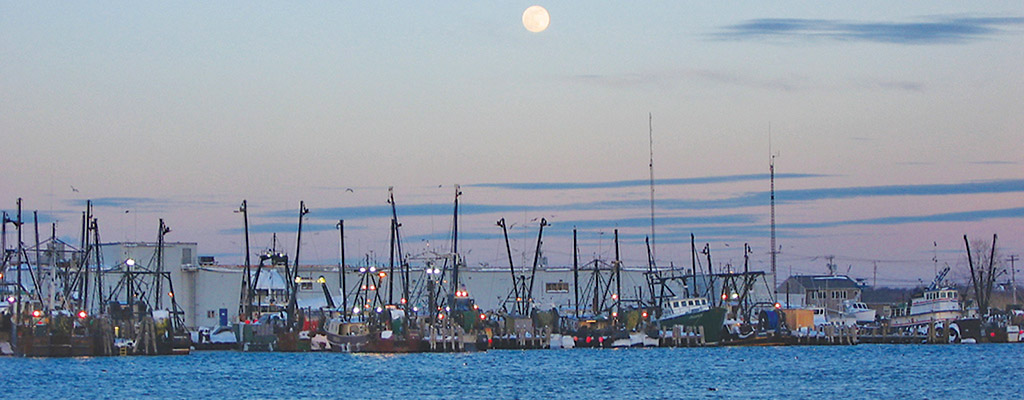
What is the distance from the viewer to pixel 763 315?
408 ft

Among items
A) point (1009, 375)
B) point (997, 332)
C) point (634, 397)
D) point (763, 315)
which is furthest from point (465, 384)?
point (997, 332)

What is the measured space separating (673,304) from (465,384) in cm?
4430

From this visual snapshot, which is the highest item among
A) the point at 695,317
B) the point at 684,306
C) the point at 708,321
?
the point at 684,306

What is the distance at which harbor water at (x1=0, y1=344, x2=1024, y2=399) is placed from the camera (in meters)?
69.2

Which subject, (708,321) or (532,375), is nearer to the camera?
(532,375)

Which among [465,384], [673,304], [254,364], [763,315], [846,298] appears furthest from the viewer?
[846,298]

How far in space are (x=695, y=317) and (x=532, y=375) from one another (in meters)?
34.4

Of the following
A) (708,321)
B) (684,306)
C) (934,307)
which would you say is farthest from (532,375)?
(934,307)

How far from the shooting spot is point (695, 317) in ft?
370

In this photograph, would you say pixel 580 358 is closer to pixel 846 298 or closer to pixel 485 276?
pixel 485 276

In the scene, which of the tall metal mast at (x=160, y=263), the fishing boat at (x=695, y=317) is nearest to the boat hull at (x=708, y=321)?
the fishing boat at (x=695, y=317)

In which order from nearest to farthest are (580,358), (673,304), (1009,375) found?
(1009,375) < (580,358) < (673,304)

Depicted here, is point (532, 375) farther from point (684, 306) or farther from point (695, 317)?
point (684, 306)

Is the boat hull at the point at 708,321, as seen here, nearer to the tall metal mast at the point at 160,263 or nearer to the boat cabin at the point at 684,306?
the boat cabin at the point at 684,306
